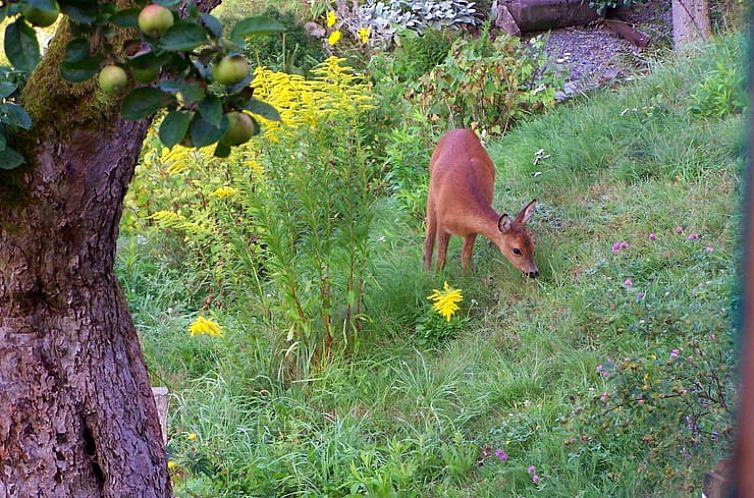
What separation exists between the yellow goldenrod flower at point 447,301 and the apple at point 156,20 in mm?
4223

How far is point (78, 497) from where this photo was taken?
2443 millimetres

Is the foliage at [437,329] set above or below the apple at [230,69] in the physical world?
below

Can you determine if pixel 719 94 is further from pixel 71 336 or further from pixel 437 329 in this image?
pixel 71 336

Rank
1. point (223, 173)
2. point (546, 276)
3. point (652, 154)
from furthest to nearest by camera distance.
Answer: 1. point (652, 154)
2. point (223, 173)
3. point (546, 276)

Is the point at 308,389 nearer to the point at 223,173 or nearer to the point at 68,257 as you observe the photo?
the point at 223,173

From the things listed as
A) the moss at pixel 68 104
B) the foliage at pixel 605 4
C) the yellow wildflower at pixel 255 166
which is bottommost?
the foliage at pixel 605 4

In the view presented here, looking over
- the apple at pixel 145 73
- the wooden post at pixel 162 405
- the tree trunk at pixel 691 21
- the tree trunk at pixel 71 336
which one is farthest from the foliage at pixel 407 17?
the apple at pixel 145 73

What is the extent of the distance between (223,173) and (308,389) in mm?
1829

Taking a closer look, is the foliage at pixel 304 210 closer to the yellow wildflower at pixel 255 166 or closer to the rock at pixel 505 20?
the yellow wildflower at pixel 255 166

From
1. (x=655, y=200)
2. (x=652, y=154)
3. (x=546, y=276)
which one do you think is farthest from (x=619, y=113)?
(x=546, y=276)

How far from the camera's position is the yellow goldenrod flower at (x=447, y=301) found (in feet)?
17.8

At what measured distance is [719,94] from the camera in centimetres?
715

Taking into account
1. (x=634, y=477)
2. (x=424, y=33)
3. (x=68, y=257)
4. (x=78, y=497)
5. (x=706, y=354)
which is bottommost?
(x=424, y=33)

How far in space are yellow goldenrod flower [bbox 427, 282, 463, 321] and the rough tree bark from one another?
2.95 metres
